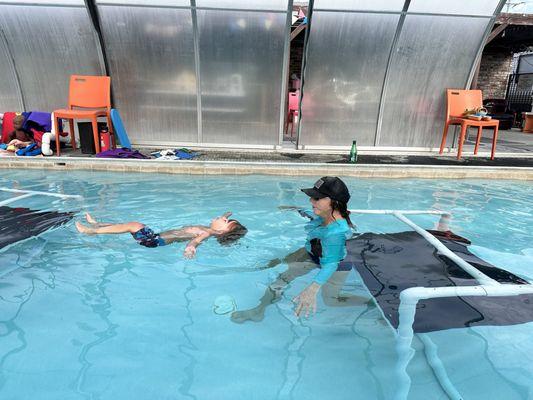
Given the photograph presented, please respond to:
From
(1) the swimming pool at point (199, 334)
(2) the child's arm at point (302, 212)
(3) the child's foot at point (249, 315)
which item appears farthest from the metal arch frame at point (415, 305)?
(2) the child's arm at point (302, 212)

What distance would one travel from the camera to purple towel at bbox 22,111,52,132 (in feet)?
25.9

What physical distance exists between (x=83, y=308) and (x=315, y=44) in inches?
272

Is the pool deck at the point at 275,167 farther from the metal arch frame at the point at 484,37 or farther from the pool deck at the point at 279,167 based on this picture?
the metal arch frame at the point at 484,37

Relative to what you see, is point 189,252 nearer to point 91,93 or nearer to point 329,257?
point 329,257

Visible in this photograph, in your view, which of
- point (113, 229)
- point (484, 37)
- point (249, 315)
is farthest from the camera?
point (484, 37)

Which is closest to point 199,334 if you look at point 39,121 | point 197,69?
point 197,69

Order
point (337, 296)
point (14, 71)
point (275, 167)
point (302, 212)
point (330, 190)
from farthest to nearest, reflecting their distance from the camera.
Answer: point (14, 71), point (275, 167), point (302, 212), point (337, 296), point (330, 190)

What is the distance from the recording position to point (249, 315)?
118 inches

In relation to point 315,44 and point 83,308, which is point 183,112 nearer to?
point 315,44

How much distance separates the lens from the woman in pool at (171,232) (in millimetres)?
3862

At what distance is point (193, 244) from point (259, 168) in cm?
359

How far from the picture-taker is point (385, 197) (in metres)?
6.15

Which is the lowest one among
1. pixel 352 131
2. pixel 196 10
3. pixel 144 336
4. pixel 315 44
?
pixel 144 336

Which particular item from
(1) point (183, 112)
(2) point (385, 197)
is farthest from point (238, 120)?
(2) point (385, 197)
